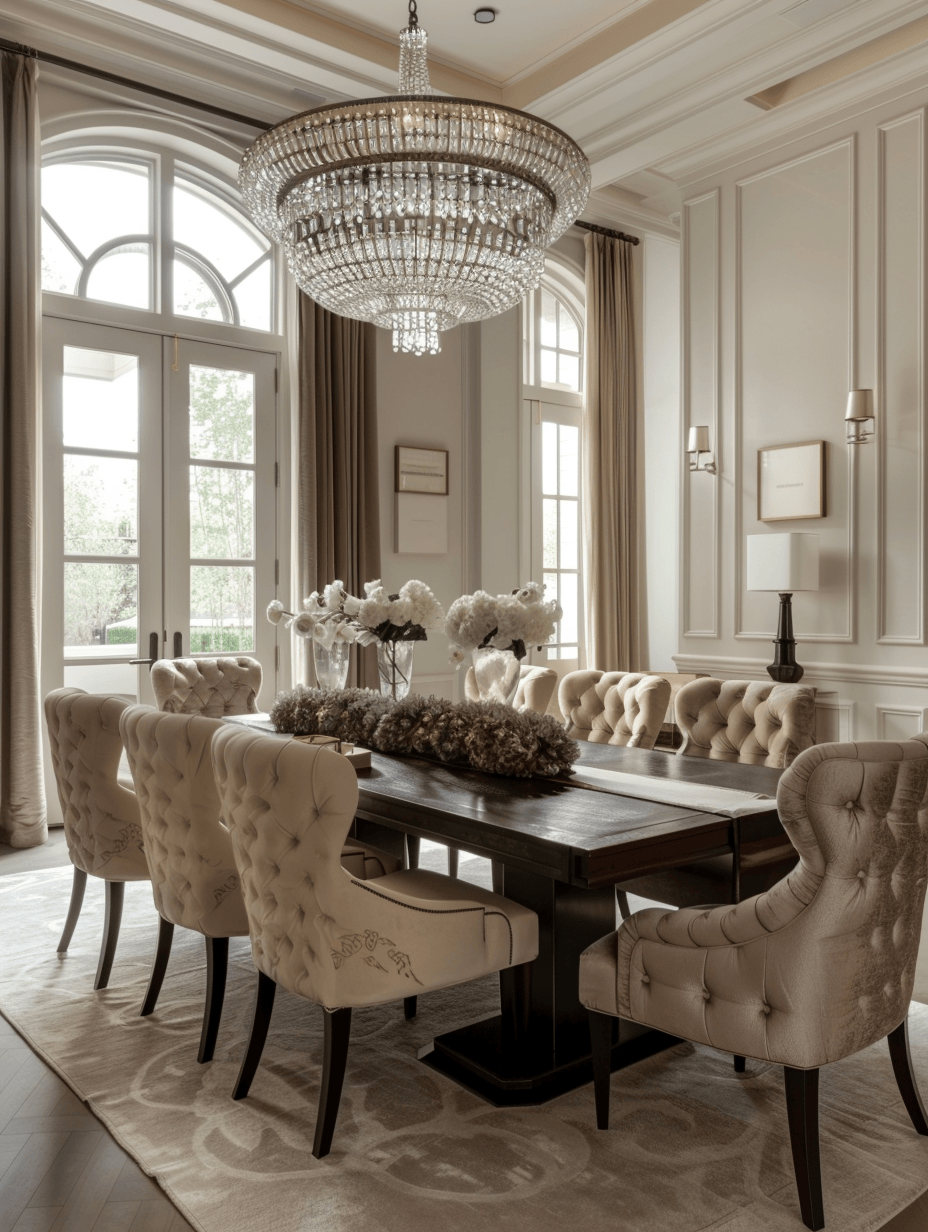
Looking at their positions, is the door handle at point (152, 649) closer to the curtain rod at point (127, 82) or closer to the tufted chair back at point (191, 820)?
the curtain rod at point (127, 82)

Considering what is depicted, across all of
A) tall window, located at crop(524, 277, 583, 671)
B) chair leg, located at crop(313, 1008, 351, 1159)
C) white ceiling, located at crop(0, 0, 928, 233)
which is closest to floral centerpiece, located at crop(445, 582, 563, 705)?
chair leg, located at crop(313, 1008, 351, 1159)

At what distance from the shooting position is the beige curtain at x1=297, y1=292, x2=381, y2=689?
551cm

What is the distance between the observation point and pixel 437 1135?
218cm

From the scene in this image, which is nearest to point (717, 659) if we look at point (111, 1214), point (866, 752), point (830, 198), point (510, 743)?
point (830, 198)

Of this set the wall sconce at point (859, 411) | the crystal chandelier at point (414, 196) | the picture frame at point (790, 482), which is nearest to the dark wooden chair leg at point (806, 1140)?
the crystal chandelier at point (414, 196)

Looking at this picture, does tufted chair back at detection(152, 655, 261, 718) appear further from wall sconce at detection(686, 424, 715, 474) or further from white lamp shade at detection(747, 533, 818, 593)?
wall sconce at detection(686, 424, 715, 474)

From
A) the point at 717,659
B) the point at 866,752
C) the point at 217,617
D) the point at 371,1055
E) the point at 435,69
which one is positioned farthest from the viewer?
the point at 717,659

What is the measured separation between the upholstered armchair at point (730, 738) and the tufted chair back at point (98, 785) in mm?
1535

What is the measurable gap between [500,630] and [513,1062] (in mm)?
1186

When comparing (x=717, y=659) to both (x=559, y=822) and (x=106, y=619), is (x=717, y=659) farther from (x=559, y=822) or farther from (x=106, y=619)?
(x=559, y=822)

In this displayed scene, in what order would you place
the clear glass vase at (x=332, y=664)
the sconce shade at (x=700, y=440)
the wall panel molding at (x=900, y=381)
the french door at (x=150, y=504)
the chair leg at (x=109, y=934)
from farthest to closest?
the sconce shade at (x=700, y=440)
the french door at (x=150, y=504)
the wall panel molding at (x=900, y=381)
the clear glass vase at (x=332, y=664)
the chair leg at (x=109, y=934)

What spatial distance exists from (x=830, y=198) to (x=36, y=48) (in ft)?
13.3

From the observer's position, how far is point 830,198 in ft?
17.2

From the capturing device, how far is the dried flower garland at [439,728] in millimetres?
2750
